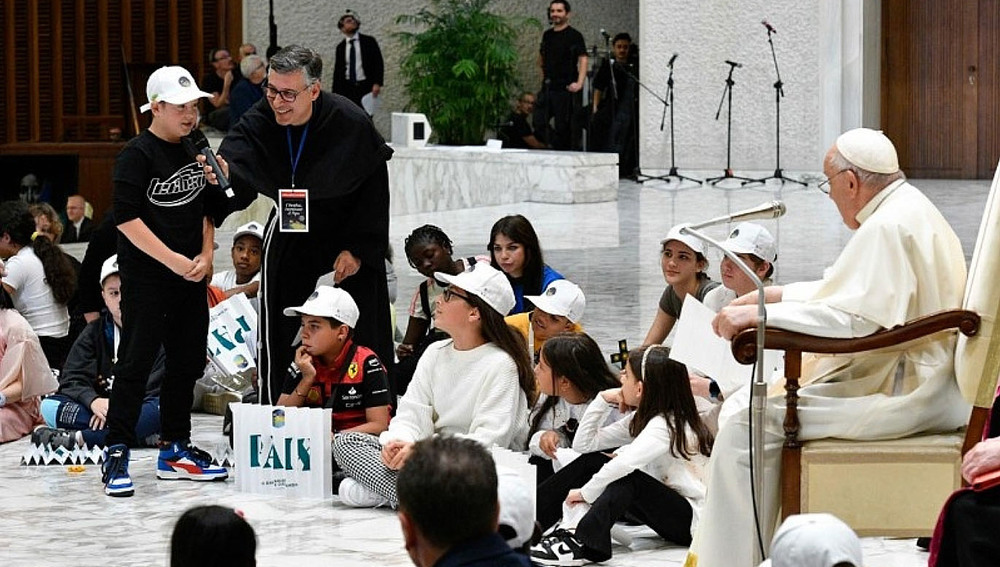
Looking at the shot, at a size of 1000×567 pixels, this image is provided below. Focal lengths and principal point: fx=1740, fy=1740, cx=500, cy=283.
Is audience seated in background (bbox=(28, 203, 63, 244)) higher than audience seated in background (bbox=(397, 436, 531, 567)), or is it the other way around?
audience seated in background (bbox=(28, 203, 63, 244))

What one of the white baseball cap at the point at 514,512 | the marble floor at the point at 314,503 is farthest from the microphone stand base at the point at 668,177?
the white baseball cap at the point at 514,512

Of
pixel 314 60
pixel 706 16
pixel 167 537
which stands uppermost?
pixel 706 16

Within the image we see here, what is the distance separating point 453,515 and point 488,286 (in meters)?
3.08

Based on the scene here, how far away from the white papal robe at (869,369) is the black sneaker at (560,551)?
59cm

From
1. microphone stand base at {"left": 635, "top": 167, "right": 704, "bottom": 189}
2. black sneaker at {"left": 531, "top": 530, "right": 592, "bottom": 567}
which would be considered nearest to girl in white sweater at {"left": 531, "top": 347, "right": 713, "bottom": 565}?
black sneaker at {"left": 531, "top": 530, "right": 592, "bottom": 567}

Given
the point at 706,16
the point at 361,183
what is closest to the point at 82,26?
the point at 706,16

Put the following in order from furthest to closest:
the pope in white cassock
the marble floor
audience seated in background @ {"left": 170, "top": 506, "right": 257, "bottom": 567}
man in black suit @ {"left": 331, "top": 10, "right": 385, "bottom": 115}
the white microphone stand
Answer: man in black suit @ {"left": 331, "top": 10, "right": 385, "bottom": 115} → the marble floor → the pope in white cassock → the white microphone stand → audience seated in background @ {"left": 170, "top": 506, "right": 257, "bottom": 567}

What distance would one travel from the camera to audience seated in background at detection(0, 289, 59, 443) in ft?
23.7

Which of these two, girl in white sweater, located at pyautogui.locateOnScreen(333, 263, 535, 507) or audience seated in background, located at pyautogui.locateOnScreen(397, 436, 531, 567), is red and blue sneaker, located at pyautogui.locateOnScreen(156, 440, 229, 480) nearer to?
girl in white sweater, located at pyautogui.locateOnScreen(333, 263, 535, 507)

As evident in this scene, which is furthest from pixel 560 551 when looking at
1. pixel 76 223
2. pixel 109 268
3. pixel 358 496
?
pixel 76 223

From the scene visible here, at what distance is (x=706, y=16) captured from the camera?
55.4 ft

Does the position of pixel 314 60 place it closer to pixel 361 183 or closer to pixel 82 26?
pixel 361 183

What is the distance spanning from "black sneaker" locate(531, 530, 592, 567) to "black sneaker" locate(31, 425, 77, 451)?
2.33 metres

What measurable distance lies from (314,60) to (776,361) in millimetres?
2260
